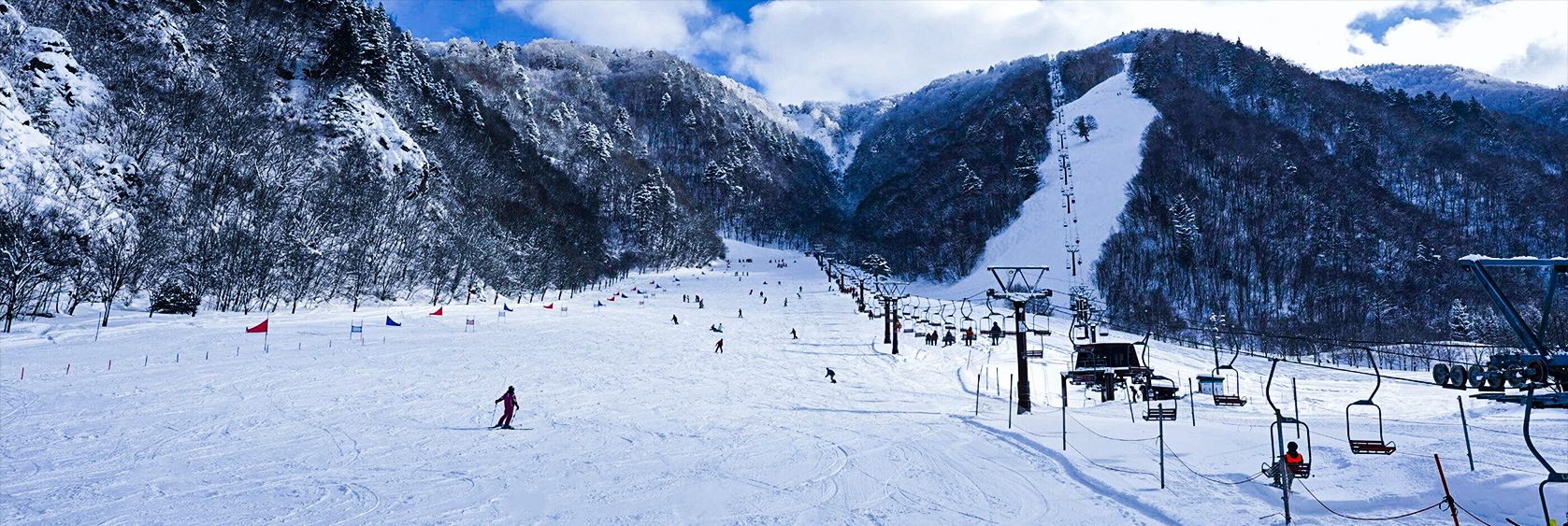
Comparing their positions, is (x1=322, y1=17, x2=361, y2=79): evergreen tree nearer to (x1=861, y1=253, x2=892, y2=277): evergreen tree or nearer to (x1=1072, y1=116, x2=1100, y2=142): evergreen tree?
(x1=861, y1=253, x2=892, y2=277): evergreen tree

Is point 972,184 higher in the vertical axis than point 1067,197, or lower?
higher

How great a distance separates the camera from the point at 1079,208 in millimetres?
119000

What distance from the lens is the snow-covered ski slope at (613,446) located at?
34.4 feet

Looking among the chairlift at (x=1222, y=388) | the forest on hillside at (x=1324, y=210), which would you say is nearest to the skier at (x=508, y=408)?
the chairlift at (x=1222, y=388)

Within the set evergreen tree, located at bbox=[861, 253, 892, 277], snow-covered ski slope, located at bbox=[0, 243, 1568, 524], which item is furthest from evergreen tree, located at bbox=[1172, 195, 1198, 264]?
snow-covered ski slope, located at bbox=[0, 243, 1568, 524]

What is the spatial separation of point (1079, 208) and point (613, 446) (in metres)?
121

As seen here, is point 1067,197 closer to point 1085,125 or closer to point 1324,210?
point 1085,125

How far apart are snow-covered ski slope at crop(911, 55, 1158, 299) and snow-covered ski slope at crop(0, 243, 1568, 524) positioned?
7671 centimetres

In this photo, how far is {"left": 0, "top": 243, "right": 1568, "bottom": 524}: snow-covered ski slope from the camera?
10.5 meters

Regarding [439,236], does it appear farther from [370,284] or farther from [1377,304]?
[1377,304]

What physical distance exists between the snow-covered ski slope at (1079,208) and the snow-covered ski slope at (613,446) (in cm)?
7671

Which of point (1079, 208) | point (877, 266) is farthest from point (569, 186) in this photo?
point (1079, 208)

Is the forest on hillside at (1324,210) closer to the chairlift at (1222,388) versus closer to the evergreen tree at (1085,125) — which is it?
the evergreen tree at (1085,125)

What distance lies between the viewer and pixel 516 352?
105ft
